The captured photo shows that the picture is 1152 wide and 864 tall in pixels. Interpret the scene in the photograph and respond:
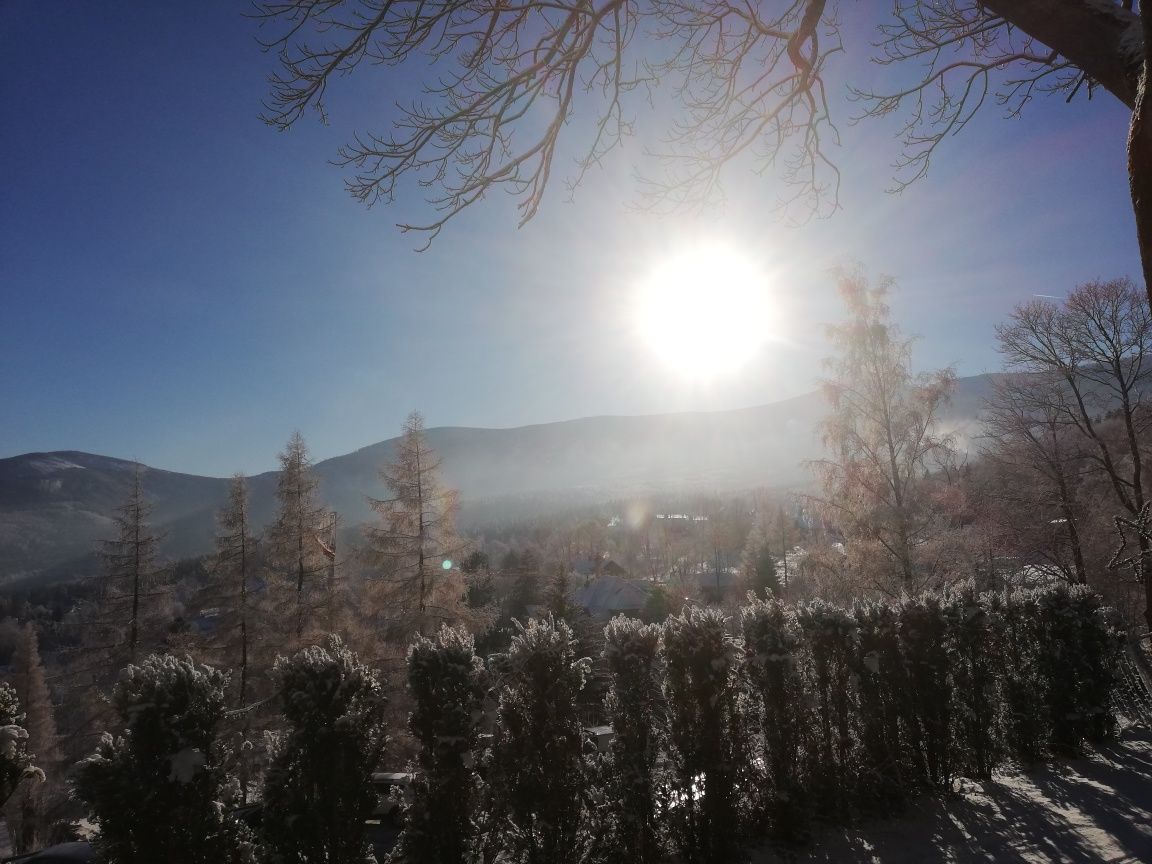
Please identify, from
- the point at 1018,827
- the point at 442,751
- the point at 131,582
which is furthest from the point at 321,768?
the point at 131,582

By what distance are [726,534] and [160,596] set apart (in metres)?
63.8

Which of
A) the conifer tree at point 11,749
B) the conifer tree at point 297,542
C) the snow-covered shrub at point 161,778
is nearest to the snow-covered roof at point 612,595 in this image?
the conifer tree at point 297,542

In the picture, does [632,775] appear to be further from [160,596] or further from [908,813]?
[160,596]

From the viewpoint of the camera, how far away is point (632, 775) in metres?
5.14

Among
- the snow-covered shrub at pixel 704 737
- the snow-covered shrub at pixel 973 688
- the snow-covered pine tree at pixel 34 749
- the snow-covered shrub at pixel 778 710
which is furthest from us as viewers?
the snow-covered pine tree at pixel 34 749

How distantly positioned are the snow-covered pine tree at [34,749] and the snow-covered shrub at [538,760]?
19.5m

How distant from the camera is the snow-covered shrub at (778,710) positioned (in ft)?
19.5

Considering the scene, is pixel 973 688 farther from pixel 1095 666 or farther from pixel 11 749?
pixel 11 749

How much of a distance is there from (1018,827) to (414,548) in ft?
45.8

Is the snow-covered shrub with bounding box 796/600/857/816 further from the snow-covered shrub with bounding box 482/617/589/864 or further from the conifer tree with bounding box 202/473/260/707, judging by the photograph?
the conifer tree with bounding box 202/473/260/707

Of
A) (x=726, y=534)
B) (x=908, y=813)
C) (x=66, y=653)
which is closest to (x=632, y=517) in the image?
(x=726, y=534)

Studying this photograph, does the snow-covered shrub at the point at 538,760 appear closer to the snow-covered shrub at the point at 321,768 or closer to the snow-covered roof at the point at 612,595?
the snow-covered shrub at the point at 321,768

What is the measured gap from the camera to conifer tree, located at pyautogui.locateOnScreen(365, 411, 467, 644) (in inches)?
630

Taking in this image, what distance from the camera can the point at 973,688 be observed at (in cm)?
768
